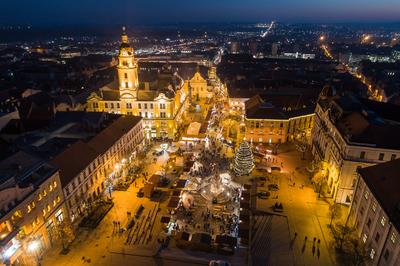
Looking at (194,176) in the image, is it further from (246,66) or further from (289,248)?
(246,66)

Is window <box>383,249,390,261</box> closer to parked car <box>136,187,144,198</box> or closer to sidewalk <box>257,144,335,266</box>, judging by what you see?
sidewalk <box>257,144,335,266</box>

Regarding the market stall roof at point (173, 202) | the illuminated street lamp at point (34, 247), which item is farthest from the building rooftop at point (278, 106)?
the illuminated street lamp at point (34, 247)

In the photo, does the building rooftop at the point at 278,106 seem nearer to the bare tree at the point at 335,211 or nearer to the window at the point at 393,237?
the bare tree at the point at 335,211

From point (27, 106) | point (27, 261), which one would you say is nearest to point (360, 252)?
point (27, 261)

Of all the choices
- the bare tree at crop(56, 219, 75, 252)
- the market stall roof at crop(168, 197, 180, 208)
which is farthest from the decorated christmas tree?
the bare tree at crop(56, 219, 75, 252)

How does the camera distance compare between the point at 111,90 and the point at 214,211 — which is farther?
the point at 111,90

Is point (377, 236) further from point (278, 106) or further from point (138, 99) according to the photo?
point (138, 99)

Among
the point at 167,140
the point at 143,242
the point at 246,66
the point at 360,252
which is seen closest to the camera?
the point at 360,252

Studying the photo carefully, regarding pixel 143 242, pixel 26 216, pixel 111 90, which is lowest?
pixel 143 242
